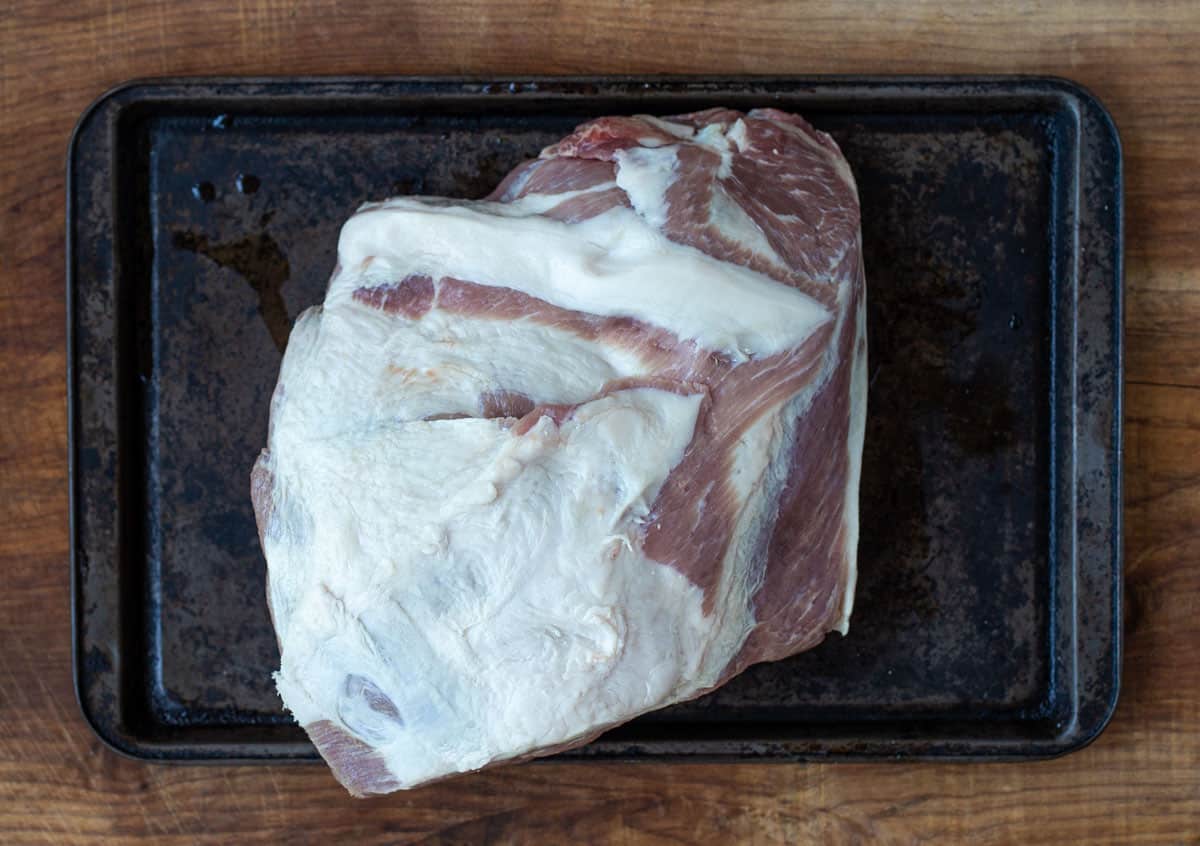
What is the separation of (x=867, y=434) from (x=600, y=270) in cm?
76

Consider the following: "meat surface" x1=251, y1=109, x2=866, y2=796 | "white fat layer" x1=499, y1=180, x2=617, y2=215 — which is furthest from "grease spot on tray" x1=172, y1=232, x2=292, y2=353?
"white fat layer" x1=499, y1=180, x2=617, y2=215

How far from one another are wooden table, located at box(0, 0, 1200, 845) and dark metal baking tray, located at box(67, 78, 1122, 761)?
134 mm

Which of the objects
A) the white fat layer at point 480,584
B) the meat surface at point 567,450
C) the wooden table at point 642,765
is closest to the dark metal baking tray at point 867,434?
the wooden table at point 642,765

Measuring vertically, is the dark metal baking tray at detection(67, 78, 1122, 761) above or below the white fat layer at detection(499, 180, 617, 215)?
below

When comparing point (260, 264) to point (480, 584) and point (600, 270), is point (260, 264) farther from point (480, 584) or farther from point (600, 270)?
point (480, 584)

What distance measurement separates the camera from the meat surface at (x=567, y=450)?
1.56 meters

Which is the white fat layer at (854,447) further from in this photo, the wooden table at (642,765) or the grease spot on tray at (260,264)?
the grease spot on tray at (260,264)

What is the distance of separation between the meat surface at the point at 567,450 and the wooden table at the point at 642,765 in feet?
1.32

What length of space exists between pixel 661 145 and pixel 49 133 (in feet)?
4.39

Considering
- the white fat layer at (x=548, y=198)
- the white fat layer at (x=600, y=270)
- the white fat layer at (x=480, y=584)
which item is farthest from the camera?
the white fat layer at (x=548, y=198)

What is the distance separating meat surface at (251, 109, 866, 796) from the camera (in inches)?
61.4

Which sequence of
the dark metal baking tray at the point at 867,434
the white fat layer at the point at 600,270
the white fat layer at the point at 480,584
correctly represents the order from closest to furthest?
1. the white fat layer at the point at 480,584
2. the white fat layer at the point at 600,270
3. the dark metal baking tray at the point at 867,434

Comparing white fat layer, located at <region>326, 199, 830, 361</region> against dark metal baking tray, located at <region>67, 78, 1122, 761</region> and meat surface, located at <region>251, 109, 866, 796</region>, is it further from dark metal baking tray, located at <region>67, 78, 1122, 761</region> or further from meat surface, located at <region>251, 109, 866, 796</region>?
dark metal baking tray, located at <region>67, 78, 1122, 761</region>

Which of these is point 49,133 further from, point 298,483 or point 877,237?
point 877,237
